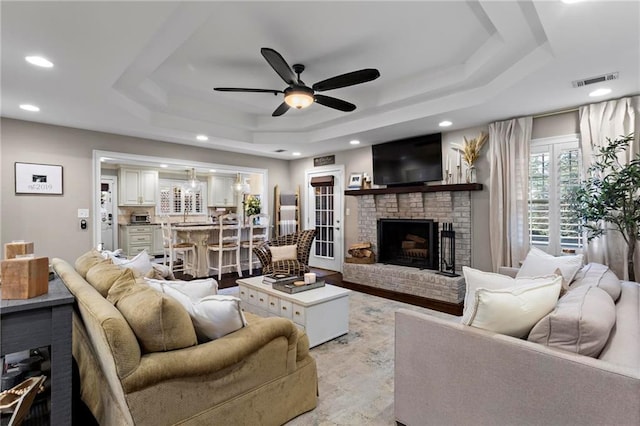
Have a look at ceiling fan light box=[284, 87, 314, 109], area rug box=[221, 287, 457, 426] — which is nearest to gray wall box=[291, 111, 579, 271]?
area rug box=[221, 287, 457, 426]

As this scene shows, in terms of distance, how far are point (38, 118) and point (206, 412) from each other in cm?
468

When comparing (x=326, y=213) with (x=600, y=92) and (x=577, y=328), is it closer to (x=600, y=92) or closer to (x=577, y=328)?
(x=600, y=92)

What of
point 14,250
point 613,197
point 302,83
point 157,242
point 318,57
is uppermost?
point 318,57

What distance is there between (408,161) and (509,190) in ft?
5.26

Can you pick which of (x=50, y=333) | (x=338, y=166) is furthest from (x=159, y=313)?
(x=338, y=166)

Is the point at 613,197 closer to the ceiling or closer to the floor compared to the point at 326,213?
closer to the ceiling

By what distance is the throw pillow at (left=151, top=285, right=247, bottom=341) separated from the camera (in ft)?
5.33

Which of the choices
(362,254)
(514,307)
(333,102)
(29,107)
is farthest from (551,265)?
(29,107)

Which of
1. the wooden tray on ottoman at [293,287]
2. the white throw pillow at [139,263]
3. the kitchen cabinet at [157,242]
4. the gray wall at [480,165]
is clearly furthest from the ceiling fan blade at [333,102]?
the kitchen cabinet at [157,242]

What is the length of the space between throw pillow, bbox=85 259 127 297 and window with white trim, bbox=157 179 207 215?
747cm

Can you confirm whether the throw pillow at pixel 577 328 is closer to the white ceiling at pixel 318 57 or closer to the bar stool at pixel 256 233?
the white ceiling at pixel 318 57

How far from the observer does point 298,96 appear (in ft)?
9.85

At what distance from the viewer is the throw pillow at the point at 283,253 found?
A: 4656 millimetres

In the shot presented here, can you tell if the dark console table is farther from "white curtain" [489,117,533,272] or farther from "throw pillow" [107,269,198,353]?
"white curtain" [489,117,533,272]
